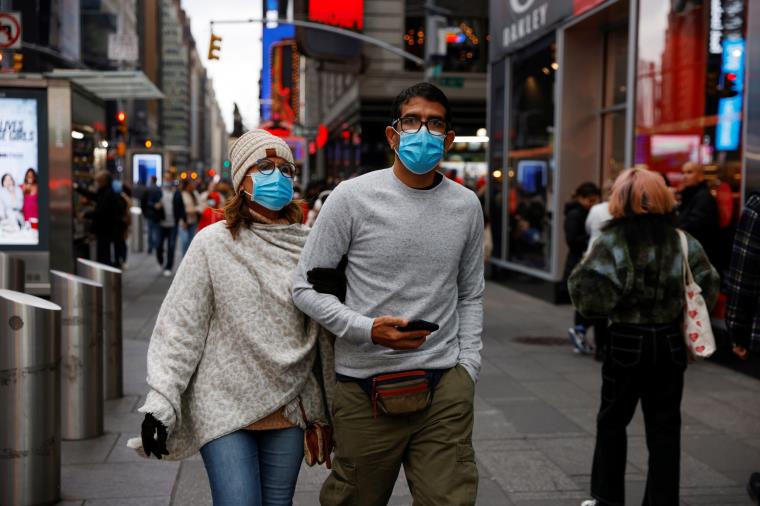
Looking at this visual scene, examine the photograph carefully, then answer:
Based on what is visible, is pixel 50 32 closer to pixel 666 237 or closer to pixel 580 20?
pixel 580 20

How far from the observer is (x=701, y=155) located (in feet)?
33.3

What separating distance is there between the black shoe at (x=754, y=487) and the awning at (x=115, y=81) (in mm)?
12059

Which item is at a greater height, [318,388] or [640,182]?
[640,182]

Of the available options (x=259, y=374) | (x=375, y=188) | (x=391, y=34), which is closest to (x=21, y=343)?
(x=259, y=374)

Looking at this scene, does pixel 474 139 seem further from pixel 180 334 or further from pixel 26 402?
pixel 180 334

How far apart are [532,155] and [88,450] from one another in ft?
37.3

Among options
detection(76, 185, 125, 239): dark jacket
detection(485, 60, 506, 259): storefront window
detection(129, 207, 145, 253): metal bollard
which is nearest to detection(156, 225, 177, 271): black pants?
detection(76, 185, 125, 239): dark jacket

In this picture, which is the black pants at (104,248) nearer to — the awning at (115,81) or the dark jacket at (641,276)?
the awning at (115,81)

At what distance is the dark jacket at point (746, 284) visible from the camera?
4.56 m

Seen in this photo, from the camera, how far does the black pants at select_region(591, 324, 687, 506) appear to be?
4.61 metres

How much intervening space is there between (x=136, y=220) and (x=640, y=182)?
2466cm

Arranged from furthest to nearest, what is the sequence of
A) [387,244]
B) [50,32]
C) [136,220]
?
1. [50,32]
2. [136,220]
3. [387,244]

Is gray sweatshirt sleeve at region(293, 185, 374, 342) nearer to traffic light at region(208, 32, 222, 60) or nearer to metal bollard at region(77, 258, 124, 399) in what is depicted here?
metal bollard at region(77, 258, 124, 399)

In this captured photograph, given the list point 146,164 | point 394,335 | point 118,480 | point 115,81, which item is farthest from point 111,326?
point 146,164
